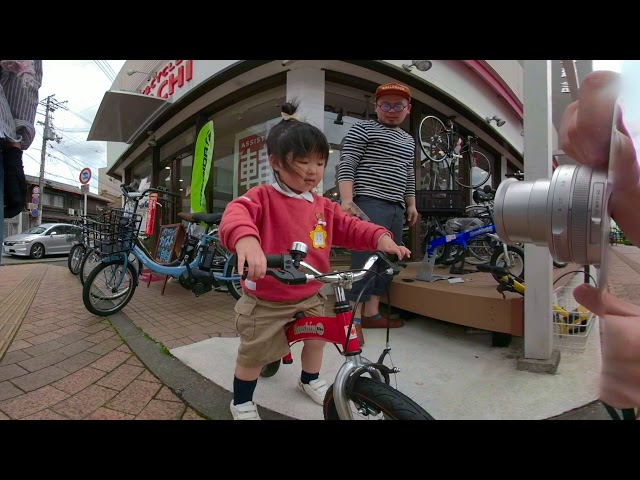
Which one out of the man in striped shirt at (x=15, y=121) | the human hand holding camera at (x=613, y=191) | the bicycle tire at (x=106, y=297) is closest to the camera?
the human hand holding camera at (x=613, y=191)

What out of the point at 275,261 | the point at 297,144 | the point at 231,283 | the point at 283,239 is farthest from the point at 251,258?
the point at 231,283

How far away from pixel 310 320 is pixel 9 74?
5.23ft

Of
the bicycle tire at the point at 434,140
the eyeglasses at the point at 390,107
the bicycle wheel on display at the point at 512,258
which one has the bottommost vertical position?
the bicycle wheel on display at the point at 512,258

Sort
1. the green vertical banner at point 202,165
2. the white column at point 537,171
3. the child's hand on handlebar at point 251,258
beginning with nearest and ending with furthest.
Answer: the child's hand on handlebar at point 251,258, the white column at point 537,171, the green vertical banner at point 202,165

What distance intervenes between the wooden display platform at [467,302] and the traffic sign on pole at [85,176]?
441 centimetres

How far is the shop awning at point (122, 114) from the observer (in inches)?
165

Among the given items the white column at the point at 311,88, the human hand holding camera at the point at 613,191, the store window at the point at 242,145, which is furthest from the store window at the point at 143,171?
the human hand holding camera at the point at 613,191

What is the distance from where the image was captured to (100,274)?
2.49 m

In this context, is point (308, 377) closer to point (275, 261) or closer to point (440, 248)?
point (275, 261)

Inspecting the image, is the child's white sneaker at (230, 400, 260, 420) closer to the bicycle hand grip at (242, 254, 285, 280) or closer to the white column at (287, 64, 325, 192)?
the bicycle hand grip at (242, 254, 285, 280)

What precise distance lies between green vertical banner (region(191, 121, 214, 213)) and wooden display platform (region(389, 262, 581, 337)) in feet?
9.66

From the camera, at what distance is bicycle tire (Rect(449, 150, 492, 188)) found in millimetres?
4023

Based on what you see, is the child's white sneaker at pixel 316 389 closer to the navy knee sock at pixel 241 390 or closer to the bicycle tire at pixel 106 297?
the navy knee sock at pixel 241 390

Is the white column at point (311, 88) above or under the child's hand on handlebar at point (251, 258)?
above
